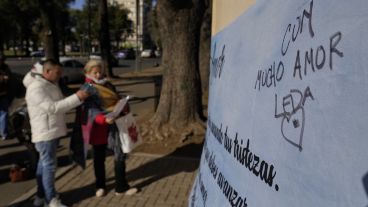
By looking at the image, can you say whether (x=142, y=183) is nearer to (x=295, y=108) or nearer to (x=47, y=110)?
(x=47, y=110)

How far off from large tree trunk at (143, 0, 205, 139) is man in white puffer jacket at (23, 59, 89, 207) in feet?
10.5

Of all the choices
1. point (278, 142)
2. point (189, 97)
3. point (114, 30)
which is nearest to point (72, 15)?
point (114, 30)

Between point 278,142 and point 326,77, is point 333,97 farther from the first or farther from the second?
point 278,142

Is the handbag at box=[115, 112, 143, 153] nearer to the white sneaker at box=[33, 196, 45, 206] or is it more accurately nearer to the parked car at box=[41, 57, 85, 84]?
the white sneaker at box=[33, 196, 45, 206]

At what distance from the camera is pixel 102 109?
4473 mm

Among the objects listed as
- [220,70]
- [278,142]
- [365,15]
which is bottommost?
[278,142]

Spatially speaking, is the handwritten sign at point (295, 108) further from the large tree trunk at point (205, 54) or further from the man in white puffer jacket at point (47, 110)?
the large tree trunk at point (205, 54)

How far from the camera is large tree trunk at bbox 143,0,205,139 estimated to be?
289 inches

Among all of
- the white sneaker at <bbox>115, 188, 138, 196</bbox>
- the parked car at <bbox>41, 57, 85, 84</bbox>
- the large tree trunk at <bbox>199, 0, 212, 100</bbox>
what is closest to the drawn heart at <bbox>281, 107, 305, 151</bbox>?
the white sneaker at <bbox>115, 188, 138, 196</bbox>

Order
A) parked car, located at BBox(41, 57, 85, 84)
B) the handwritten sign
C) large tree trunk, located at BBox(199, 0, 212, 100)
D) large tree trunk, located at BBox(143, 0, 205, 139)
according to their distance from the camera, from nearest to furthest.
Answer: the handwritten sign, large tree trunk, located at BBox(143, 0, 205, 139), large tree trunk, located at BBox(199, 0, 212, 100), parked car, located at BBox(41, 57, 85, 84)

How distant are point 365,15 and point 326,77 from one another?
197mm

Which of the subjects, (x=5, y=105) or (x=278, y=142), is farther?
(x=5, y=105)

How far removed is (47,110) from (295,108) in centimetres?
330

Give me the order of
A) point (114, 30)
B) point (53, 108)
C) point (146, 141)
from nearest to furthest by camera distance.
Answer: point (53, 108) → point (146, 141) → point (114, 30)
